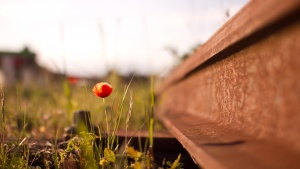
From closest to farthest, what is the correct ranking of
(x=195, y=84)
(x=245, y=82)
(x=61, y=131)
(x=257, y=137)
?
(x=257, y=137) → (x=245, y=82) → (x=195, y=84) → (x=61, y=131)

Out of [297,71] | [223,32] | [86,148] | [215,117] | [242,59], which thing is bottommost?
[86,148]

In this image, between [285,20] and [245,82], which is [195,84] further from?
[285,20]

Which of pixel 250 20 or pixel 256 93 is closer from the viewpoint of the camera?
pixel 250 20

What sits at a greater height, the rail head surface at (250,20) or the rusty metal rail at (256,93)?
the rail head surface at (250,20)

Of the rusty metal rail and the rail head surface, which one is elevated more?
the rail head surface

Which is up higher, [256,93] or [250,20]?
[250,20]

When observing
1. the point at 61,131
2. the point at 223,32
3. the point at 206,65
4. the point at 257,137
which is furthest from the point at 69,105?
the point at 257,137

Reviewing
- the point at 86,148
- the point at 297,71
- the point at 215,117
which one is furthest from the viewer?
the point at 215,117

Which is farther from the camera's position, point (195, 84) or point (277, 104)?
point (195, 84)
